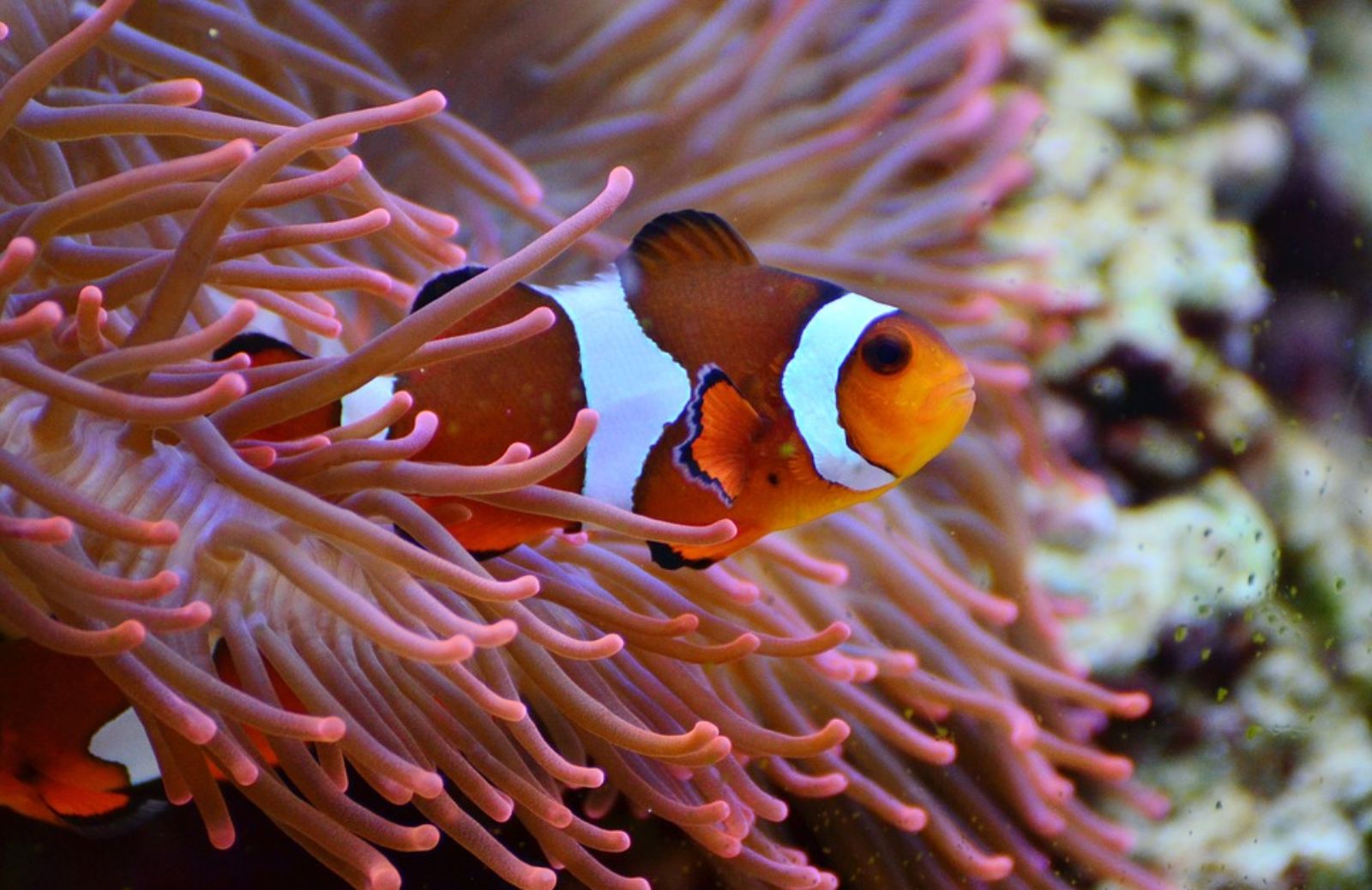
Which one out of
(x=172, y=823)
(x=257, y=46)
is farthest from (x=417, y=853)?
(x=257, y=46)

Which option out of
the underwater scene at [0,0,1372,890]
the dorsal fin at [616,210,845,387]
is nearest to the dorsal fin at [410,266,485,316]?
the underwater scene at [0,0,1372,890]

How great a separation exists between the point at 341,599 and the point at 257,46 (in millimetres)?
584

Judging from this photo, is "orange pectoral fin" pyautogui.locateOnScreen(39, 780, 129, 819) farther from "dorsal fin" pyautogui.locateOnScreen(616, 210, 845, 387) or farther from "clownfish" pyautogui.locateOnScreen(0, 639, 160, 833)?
"dorsal fin" pyautogui.locateOnScreen(616, 210, 845, 387)

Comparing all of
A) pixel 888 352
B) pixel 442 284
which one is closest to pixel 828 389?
pixel 888 352

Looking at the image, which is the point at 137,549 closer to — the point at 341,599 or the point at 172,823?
the point at 341,599

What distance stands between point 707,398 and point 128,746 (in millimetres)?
430

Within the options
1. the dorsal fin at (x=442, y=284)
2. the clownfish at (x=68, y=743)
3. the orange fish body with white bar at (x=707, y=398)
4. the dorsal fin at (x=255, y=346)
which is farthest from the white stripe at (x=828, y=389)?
the clownfish at (x=68, y=743)

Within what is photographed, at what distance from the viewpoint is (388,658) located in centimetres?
86

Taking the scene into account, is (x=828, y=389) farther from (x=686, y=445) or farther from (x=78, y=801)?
(x=78, y=801)

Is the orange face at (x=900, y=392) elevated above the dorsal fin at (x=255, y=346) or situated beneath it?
elevated above

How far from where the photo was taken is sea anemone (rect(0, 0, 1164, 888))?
0.72 m

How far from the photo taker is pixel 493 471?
707 millimetres

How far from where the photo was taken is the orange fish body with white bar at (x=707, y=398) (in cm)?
80

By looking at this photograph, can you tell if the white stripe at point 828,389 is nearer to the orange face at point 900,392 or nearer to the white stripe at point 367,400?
the orange face at point 900,392
